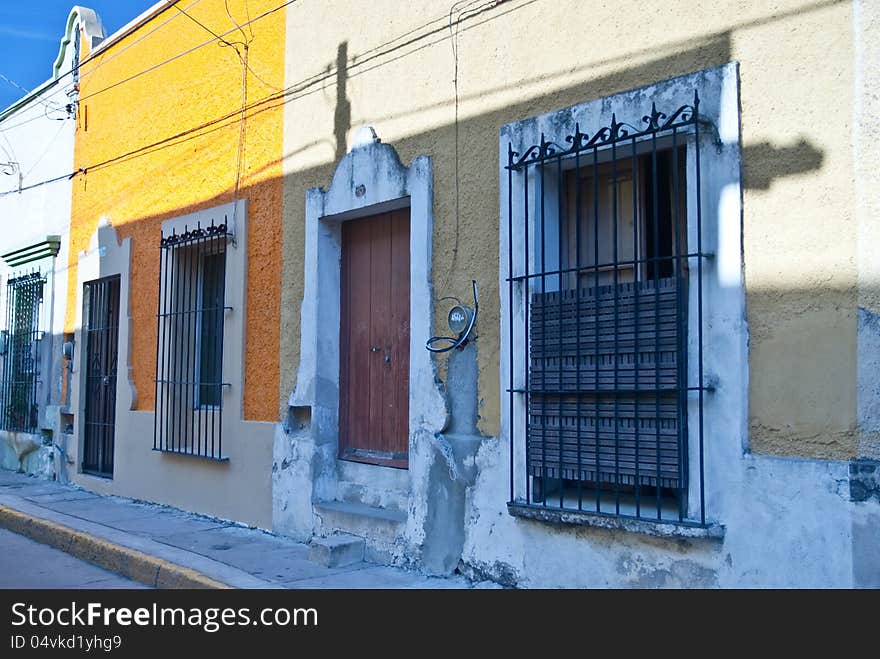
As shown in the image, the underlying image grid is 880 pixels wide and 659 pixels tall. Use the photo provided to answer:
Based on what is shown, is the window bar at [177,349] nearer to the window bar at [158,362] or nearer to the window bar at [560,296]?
the window bar at [158,362]

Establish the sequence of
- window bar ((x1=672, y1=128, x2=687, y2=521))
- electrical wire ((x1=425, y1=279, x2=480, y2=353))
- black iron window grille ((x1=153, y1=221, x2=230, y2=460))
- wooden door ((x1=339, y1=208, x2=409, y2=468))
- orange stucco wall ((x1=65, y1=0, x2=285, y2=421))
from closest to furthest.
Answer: window bar ((x1=672, y1=128, x2=687, y2=521)) < electrical wire ((x1=425, y1=279, x2=480, y2=353)) < wooden door ((x1=339, y1=208, x2=409, y2=468)) < orange stucco wall ((x1=65, y1=0, x2=285, y2=421)) < black iron window grille ((x1=153, y1=221, x2=230, y2=460))

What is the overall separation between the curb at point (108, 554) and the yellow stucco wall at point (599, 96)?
1567 millimetres

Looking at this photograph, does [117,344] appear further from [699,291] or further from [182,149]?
[699,291]

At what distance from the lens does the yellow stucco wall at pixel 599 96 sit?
12.8ft

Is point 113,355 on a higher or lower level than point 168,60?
lower

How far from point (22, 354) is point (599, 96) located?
9308 mm

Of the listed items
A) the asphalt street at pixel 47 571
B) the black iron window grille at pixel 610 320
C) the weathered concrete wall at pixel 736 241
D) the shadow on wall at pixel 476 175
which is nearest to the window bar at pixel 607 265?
the black iron window grille at pixel 610 320

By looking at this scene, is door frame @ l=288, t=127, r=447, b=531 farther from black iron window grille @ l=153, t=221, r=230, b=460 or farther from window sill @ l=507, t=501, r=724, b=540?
black iron window grille @ l=153, t=221, r=230, b=460

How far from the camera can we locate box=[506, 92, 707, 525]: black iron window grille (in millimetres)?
4367

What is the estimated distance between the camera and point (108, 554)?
6.48 metres

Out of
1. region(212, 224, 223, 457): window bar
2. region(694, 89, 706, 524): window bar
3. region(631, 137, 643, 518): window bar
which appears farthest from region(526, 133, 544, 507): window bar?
region(212, 224, 223, 457): window bar

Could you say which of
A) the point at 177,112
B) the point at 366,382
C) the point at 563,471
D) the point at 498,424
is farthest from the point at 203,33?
the point at 563,471

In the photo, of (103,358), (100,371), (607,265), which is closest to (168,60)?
(103,358)

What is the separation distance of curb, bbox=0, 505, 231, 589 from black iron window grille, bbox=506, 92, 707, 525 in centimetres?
220
